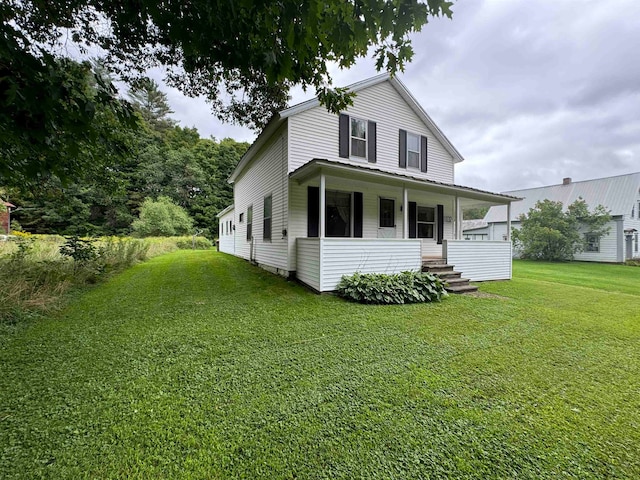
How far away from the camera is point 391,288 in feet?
19.1

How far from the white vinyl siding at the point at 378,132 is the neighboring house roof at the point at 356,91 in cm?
13

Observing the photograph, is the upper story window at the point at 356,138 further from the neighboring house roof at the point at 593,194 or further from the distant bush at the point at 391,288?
the neighboring house roof at the point at 593,194

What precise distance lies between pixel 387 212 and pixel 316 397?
742 cm

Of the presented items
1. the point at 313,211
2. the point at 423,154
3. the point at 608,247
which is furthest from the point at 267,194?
the point at 608,247

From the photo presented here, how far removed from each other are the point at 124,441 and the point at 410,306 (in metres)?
4.88

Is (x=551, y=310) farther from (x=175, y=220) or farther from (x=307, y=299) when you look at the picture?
(x=175, y=220)

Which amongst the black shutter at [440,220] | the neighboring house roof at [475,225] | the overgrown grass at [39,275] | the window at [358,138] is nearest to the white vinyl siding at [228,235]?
the overgrown grass at [39,275]

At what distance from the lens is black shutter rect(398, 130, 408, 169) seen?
30.9 feet

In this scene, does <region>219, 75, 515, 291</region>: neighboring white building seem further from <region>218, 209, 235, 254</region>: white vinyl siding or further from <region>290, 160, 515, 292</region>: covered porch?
<region>218, 209, 235, 254</region>: white vinyl siding

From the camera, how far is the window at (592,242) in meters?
17.9

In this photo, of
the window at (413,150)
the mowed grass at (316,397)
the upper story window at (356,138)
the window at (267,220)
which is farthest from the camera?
the window at (413,150)

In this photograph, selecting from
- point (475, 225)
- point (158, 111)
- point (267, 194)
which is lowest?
point (267, 194)

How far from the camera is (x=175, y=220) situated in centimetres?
2811

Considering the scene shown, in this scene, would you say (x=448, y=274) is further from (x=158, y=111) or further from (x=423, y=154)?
(x=158, y=111)
